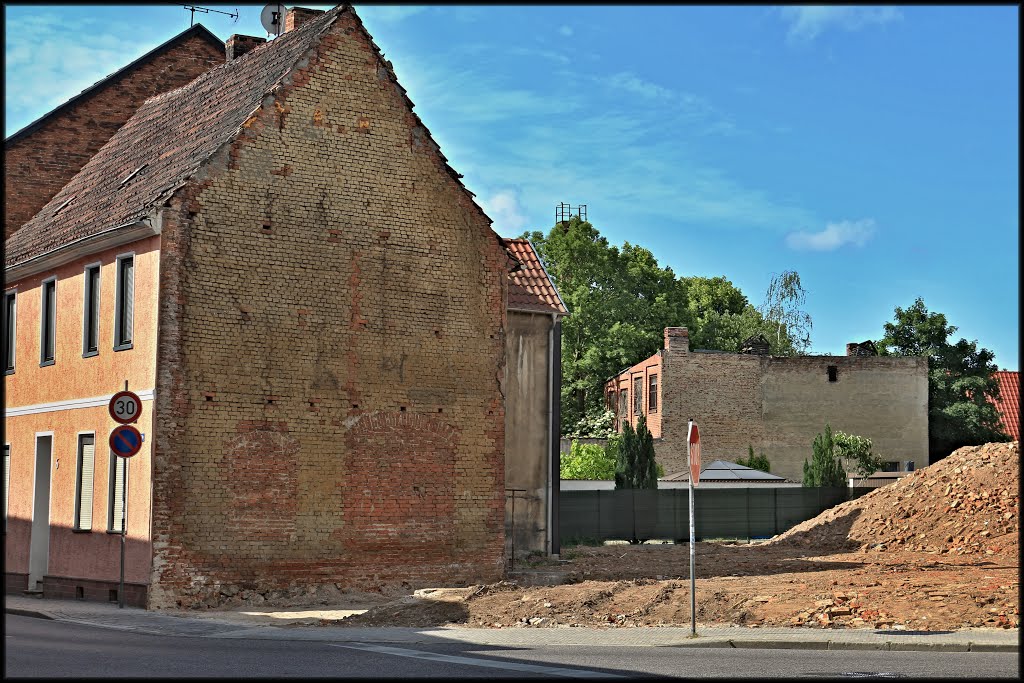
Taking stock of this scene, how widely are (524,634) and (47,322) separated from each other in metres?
13.7

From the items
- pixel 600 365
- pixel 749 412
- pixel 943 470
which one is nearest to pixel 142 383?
pixel 943 470

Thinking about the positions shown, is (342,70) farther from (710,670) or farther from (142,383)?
(710,670)

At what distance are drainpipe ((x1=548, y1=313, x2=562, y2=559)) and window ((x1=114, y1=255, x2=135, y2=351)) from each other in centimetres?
944

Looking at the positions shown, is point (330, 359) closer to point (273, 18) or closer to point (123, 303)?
point (123, 303)

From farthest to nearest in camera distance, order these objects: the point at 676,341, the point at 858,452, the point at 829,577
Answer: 1. the point at 676,341
2. the point at 858,452
3. the point at 829,577

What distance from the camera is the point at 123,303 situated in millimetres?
23219

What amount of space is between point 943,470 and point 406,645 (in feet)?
80.7

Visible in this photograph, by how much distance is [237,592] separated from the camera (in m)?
21.8

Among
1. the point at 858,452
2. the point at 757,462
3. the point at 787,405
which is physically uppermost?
the point at 787,405

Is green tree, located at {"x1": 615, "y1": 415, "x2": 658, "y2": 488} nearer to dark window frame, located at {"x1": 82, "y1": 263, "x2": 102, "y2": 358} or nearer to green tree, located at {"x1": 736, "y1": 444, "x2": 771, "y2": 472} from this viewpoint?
green tree, located at {"x1": 736, "y1": 444, "x2": 771, "y2": 472}

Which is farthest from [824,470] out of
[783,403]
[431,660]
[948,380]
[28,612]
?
[431,660]

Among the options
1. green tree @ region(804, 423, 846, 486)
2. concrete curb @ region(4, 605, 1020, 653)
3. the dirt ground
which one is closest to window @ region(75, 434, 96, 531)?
concrete curb @ region(4, 605, 1020, 653)

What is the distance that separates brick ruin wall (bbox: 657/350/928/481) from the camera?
60.1 metres

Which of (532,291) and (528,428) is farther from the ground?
(532,291)
